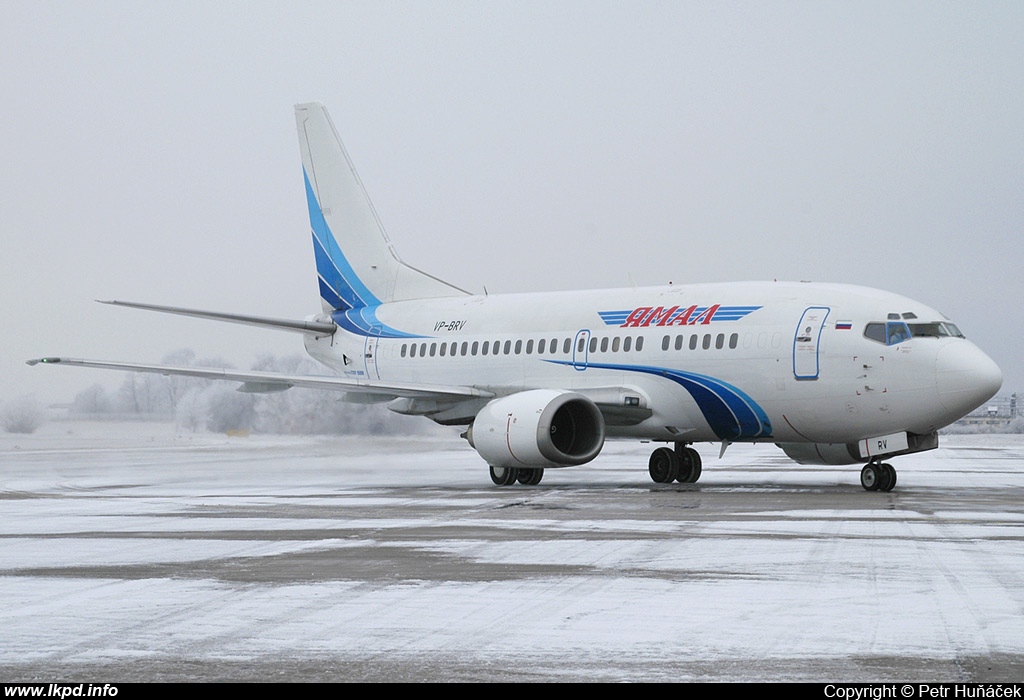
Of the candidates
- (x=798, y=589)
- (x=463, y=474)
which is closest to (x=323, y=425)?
(x=463, y=474)

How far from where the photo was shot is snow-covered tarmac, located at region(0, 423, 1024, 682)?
7234mm

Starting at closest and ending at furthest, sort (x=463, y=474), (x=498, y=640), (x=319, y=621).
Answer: (x=498, y=640) → (x=319, y=621) → (x=463, y=474)

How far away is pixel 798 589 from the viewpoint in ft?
32.8

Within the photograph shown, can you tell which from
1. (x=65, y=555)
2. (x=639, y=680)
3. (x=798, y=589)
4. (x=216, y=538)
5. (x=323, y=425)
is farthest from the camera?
(x=323, y=425)

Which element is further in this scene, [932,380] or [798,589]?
[932,380]

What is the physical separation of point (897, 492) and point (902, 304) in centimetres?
328

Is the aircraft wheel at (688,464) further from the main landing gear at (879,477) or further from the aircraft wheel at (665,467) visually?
the main landing gear at (879,477)

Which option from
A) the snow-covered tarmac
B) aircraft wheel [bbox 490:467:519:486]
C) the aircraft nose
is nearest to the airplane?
the aircraft nose

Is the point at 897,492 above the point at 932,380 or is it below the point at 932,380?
below

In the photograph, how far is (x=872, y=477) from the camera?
22359 mm

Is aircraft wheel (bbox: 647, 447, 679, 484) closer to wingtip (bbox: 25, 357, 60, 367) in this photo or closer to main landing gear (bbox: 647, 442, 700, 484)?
main landing gear (bbox: 647, 442, 700, 484)

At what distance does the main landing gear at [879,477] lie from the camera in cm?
2220

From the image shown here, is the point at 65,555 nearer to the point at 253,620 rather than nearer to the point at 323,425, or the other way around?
the point at 253,620

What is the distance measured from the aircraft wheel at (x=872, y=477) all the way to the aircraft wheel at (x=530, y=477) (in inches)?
245
